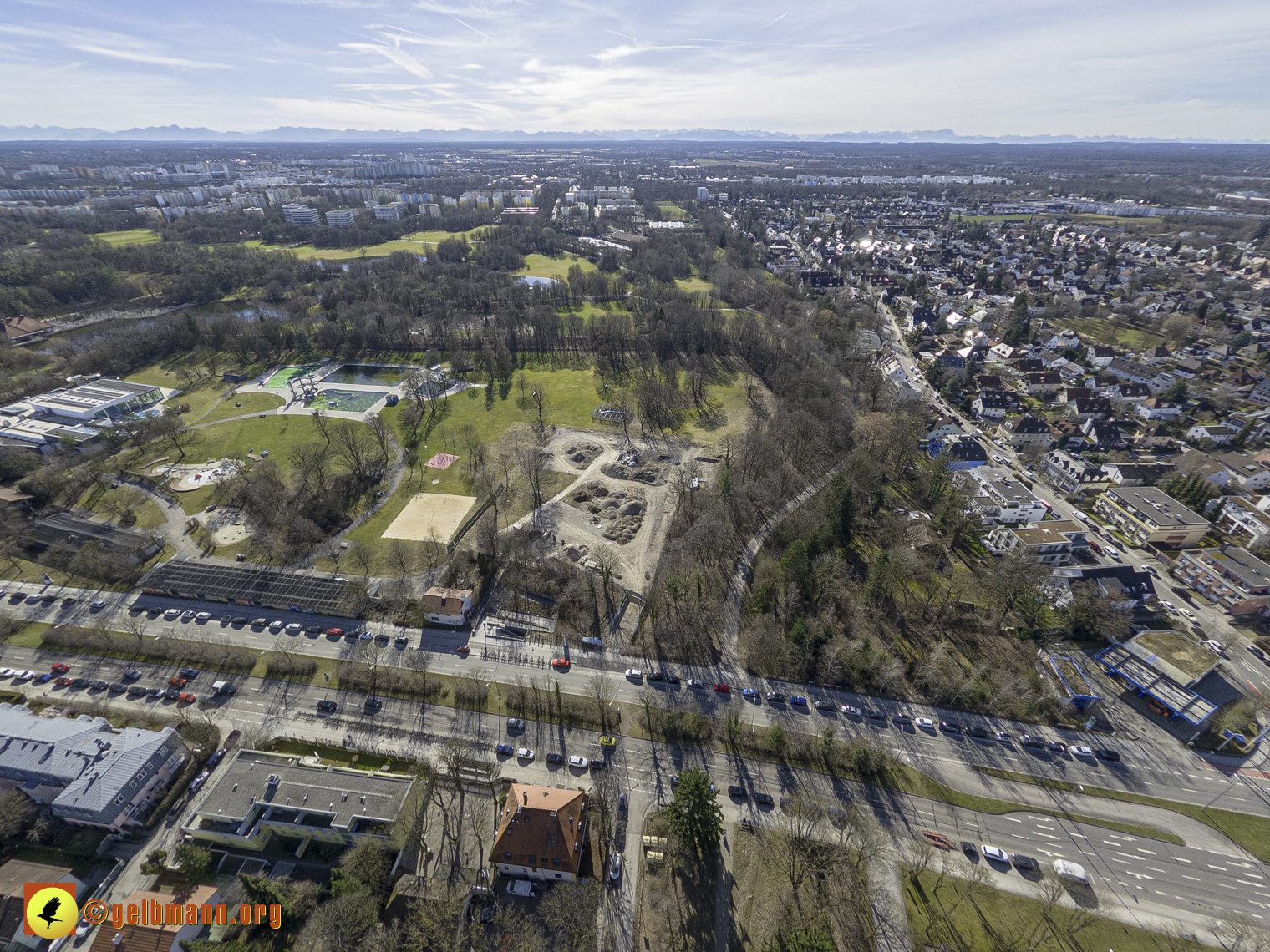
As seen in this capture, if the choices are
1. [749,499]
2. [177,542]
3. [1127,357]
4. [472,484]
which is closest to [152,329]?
[177,542]

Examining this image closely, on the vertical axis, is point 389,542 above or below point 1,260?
below

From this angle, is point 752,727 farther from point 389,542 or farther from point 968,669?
point 389,542

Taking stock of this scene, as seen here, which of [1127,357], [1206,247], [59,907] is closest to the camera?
[59,907]

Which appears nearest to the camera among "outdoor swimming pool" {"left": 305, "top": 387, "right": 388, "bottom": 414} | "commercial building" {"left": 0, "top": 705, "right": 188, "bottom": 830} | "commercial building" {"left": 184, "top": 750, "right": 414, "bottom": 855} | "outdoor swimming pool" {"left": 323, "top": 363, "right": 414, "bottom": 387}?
"commercial building" {"left": 184, "top": 750, "right": 414, "bottom": 855}

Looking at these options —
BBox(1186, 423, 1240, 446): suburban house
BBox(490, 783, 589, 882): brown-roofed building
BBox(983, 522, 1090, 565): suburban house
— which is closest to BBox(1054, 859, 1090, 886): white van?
BBox(983, 522, 1090, 565): suburban house

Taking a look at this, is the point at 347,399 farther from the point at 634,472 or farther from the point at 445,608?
the point at 445,608

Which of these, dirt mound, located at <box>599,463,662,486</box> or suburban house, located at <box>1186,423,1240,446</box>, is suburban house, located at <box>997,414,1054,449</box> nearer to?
suburban house, located at <box>1186,423,1240,446</box>

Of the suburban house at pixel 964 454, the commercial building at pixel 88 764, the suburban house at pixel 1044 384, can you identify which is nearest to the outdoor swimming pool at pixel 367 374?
the commercial building at pixel 88 764
